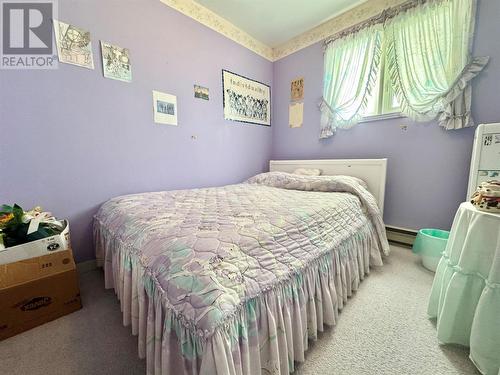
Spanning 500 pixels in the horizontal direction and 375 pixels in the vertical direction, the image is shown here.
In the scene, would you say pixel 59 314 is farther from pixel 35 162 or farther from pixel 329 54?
pixel 329 54

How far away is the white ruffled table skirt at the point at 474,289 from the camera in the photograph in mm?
771

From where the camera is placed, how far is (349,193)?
5.65ft

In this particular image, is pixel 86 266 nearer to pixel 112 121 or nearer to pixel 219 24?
pixel 112 121

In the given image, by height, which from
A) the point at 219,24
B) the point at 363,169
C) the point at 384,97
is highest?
the point at 219,24

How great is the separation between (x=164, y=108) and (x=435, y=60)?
2.49 metres

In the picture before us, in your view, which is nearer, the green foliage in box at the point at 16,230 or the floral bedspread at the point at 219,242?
the floral bedspread at the point at 219,242

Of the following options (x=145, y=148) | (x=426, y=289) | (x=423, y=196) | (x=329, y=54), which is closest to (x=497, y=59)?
(x=423, y=196)

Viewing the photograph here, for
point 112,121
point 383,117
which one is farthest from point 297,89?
point 112,121

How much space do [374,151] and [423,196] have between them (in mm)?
629

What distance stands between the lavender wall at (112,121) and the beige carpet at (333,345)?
28.2 inches

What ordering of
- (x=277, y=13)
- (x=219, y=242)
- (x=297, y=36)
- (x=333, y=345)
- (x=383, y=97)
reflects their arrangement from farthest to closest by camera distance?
(x=297, y=36) → (x=277, y=13) → (x=383, y=97) → (x=333, y=345) → (x=219, y=242)

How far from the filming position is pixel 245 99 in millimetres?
2693

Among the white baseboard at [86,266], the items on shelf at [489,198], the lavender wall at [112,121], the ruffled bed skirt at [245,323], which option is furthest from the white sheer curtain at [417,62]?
the white baseboard at [86,266]

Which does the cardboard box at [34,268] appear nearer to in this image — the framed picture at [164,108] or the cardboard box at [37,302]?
the cardboard box at [37,302]
